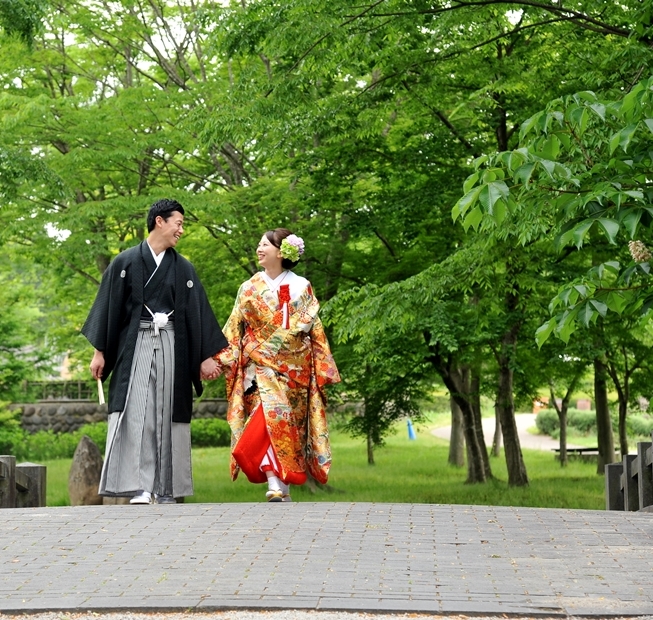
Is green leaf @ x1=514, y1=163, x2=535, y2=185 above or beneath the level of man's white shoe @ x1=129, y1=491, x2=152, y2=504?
above

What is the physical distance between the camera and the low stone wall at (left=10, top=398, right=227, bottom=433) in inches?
1171

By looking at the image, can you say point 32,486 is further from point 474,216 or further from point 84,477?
point 474,216

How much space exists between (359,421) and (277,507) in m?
10.6

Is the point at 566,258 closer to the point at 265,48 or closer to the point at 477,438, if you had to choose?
the point at 477,438

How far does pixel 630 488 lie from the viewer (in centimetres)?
852

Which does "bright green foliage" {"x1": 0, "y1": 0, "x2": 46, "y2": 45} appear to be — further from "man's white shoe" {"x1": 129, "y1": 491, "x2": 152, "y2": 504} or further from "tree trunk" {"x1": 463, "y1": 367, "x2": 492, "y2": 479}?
"tree trunk" {"x1": 463, "y1": 367, "x2": 492, "y2": 479}

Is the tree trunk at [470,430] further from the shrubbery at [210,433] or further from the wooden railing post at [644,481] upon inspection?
the shrubbery at [210,433]

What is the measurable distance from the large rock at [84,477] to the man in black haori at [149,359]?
14.7 ft


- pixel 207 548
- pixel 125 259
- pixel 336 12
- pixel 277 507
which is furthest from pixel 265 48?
pixel 207 548

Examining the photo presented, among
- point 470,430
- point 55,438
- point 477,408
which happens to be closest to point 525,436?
point 55,438

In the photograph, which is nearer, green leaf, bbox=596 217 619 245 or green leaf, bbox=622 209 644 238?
green leaf, bbox=596 217 619 245

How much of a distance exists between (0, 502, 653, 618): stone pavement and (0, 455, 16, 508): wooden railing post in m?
1.81

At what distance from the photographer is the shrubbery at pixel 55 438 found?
2511cm

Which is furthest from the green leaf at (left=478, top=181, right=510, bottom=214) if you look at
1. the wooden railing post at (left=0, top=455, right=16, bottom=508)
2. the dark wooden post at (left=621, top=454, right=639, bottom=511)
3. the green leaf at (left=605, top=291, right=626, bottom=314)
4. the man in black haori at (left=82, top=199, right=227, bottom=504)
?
the wooden railing post at (left=0, top=455, right=16, bottom=508)
